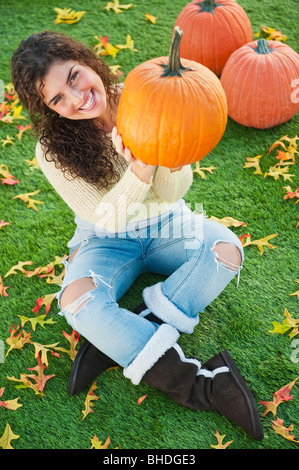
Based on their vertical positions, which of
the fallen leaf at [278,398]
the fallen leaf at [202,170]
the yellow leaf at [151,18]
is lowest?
the fallen leaf at [278,398]

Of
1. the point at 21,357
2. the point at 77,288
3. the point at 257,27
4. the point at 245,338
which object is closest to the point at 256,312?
the point at 245,338

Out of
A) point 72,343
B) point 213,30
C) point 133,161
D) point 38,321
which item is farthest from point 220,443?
point 213,30

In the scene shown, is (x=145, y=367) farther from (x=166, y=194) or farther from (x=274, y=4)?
(x=274, y=4)

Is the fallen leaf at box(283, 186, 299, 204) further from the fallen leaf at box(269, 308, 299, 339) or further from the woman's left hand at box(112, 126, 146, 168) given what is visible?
the woman's left hand at box(112, 126, 146, 168)

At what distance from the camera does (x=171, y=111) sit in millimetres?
1854

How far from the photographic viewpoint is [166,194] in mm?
2422

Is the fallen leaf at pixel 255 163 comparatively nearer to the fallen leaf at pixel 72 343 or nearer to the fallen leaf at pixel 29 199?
the fallen leaf at pixel 29 199

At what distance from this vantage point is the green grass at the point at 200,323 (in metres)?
2.29

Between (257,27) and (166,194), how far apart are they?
2.44m

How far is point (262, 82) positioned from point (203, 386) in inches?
77.6

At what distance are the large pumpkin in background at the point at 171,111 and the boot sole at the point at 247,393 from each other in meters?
0.98

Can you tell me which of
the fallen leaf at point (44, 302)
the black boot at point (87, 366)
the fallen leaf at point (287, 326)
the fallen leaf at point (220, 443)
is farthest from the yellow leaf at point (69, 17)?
the fallen leaf at point (220, 443)

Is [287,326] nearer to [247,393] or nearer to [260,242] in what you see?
[247,393]
